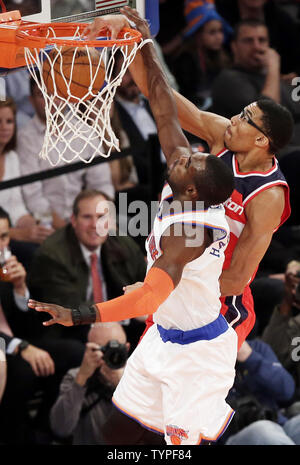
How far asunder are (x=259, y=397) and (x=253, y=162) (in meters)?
2.14

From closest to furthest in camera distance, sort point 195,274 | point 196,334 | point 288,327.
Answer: point 195,274 < point 196,334 < point 288,327

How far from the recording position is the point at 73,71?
438 cm

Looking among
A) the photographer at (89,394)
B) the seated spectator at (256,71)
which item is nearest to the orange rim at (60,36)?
the photographer at (89,394)

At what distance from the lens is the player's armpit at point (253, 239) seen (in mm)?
4309

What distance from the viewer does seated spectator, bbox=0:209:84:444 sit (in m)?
5.64

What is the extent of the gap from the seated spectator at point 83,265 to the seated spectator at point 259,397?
0.80m

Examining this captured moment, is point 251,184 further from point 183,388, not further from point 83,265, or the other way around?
point 83,265

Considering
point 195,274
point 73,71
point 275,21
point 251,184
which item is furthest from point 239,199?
point 275,21

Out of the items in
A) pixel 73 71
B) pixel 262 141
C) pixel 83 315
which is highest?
pixel 73 71

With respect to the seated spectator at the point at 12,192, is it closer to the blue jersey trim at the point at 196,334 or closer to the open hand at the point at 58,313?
the blue jersey trim at the point at 196,334

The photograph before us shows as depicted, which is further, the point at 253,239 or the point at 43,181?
the point at 43,181

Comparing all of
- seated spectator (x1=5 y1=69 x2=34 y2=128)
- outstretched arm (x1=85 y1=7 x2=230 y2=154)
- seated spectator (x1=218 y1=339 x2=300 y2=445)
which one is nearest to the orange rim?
outstretched arm (x1=85 y1=7 x2=230 y2=154)
